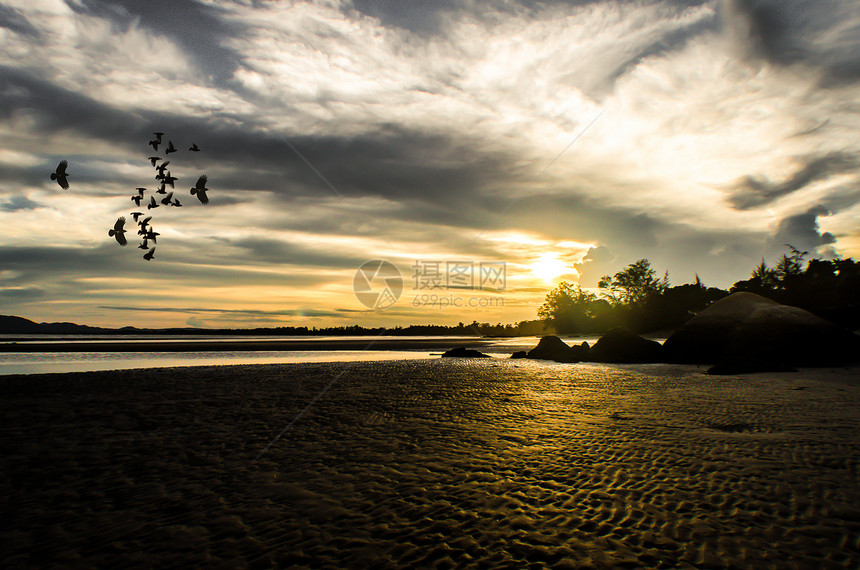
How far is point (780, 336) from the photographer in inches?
649

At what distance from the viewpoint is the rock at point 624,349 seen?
20922 mm

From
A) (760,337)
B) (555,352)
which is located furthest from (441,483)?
(555,352)

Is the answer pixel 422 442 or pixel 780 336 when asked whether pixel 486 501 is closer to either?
pixel 422 442

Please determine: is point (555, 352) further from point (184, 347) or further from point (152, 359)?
point (184, 347)

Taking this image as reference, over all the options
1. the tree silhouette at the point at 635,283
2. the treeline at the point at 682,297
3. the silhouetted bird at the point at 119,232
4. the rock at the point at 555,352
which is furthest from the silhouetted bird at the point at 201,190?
the tree silhouette at the point at 635,283

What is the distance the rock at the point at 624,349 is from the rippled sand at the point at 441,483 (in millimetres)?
10685

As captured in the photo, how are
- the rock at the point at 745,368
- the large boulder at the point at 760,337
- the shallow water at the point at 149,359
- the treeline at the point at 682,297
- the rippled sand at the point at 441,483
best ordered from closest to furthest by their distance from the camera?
the rippled sand at the point at 441,483
the rock at the point at 745,368
the large boulder at the point at 760,337
the shallow water at the point at 149,359
the treeline at the point at 682,297

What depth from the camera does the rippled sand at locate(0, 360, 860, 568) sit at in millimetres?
3352

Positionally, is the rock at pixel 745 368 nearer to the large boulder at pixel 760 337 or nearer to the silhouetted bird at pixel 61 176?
the large boulder at pixel 760 337

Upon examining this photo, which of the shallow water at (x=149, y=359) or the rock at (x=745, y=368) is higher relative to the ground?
the rock at (x=745, y=368)

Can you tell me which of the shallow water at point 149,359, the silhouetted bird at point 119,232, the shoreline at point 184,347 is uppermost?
the silhouetted bird at point 119,232

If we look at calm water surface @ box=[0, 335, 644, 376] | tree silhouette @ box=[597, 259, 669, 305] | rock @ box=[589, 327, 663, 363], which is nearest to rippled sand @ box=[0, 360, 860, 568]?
rock @ box=[589, 327, 663, 363]

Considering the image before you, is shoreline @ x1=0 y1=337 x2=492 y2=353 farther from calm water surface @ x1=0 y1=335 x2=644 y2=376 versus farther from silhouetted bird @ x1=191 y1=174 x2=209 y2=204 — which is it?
silhouetted bird @ x1=191 y1=174 x2=209 y2=204

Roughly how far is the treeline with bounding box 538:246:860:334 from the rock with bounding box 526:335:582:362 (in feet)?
49.5
